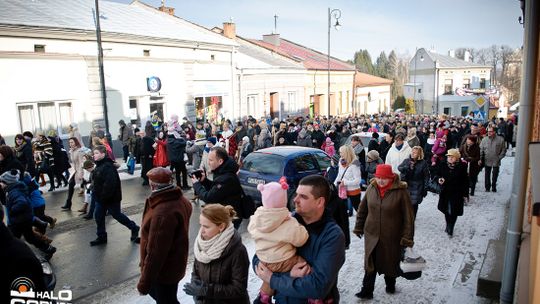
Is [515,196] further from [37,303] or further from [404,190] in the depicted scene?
[37,303]

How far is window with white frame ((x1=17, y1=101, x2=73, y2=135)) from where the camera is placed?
16.0 meters

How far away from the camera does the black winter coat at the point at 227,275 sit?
3330 mm

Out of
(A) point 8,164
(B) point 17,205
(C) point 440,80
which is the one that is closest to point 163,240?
(B) point 17,205

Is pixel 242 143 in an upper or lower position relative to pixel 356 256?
upper

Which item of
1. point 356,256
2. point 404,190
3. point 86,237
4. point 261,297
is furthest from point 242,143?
point 261,297

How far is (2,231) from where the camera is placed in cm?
259

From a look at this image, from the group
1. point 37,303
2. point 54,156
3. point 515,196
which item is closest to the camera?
point 37,303

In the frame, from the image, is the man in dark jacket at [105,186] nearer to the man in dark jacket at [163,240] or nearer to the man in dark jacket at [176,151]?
the man in dark jacket at [163,240]

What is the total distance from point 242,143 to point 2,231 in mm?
11870

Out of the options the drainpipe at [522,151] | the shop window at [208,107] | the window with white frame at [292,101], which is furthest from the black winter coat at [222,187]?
the window with white frame at [292,101]

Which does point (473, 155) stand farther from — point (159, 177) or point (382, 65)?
point (382, 65)

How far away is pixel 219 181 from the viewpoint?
556cm

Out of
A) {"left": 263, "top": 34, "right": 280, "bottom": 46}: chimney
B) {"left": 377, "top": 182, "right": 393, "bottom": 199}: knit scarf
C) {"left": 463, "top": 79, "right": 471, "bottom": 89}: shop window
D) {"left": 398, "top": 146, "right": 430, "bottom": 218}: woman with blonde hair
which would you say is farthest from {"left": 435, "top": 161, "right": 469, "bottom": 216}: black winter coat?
{"left": 463, "top": 79, "right": 471, "bottom": 89}: shop window

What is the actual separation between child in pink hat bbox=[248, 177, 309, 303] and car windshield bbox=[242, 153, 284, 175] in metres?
6.01
